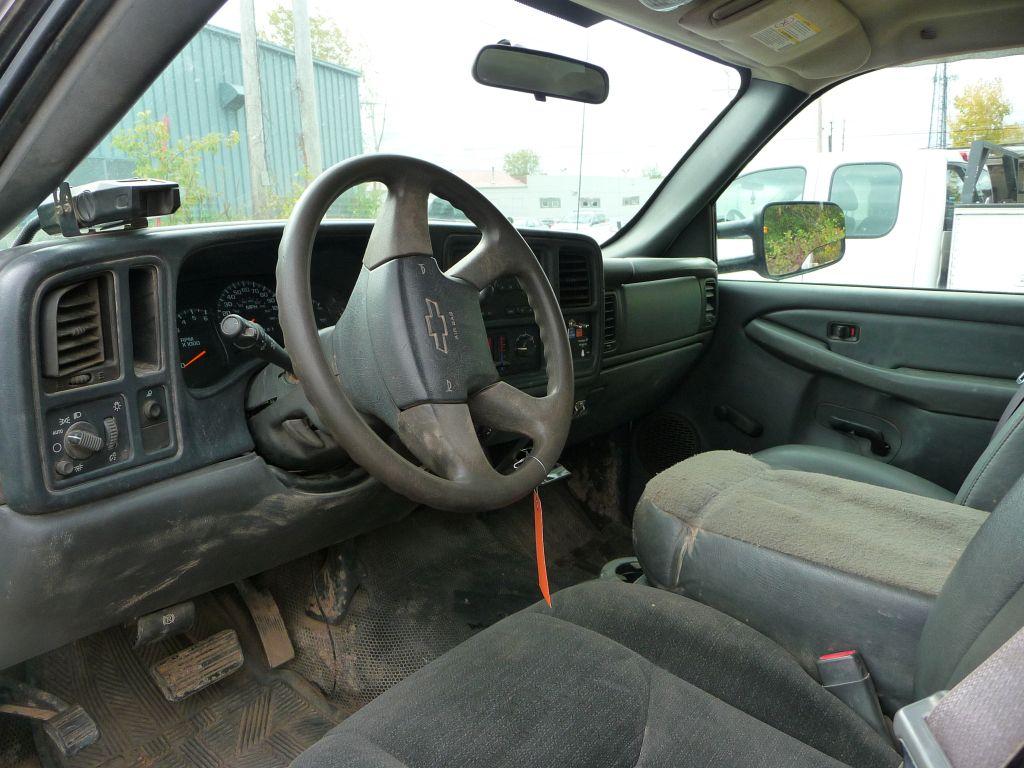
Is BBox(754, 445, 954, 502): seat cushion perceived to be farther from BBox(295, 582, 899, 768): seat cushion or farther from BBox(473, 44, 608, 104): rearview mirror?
BBox(473, 44, 608, 104): rearview mirror

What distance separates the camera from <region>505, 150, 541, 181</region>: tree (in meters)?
2.28

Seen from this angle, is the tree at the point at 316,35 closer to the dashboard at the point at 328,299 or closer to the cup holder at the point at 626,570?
the dashboard at the point at 328,299

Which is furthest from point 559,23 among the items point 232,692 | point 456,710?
point 232,692

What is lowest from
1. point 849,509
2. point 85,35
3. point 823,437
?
point 823,437

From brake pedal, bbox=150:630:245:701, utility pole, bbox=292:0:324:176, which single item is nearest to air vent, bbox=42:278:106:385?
utility pole, bbox=292:0:324:176

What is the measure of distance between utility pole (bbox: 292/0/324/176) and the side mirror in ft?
5.45

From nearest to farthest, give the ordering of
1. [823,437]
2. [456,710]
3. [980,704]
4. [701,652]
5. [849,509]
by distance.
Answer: [980,704], [456,710], [701,652], [849,509], [823,437]

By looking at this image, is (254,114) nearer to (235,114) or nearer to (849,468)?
(235,114)

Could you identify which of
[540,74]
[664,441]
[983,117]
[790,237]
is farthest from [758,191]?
[540,74]

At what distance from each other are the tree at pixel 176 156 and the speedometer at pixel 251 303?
0.15 m

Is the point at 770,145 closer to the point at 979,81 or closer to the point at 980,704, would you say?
the point at 979,81

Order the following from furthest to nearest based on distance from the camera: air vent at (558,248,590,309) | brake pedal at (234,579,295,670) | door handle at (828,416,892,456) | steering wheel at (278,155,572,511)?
1. door handle at (828,416,892,456)
2. air vent at (558,248,590,309)
3. brake pedal at (234,579,295,670)
4. steering wheel at (278,155,572,511)

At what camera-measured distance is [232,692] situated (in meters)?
1.95

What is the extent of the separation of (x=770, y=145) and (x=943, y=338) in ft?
2.76
